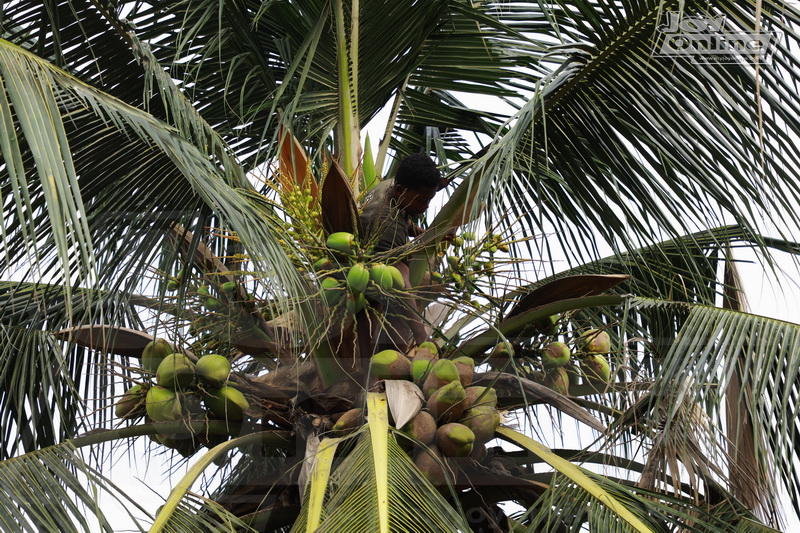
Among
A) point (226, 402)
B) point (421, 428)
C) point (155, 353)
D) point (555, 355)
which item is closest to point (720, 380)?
point (555, 355)

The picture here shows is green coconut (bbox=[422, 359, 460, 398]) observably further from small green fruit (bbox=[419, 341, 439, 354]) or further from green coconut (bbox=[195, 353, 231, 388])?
green coconut (bbox=[195, 353, 231, 388])

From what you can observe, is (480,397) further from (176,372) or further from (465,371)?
(176,372)

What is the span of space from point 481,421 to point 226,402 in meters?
0.81

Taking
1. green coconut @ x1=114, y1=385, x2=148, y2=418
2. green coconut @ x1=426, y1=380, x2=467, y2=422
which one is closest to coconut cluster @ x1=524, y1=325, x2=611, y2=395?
green coconut @ x1=426, y1=380, x2=467, y2=422

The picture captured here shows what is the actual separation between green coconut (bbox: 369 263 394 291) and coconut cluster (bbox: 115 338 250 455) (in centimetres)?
54

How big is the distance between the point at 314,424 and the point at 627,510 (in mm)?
1007

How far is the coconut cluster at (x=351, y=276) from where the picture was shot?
2.77 metres

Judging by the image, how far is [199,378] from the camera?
2.83 metres

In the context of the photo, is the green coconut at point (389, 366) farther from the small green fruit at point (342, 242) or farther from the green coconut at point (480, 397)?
the small green fruit at point (342, 242)

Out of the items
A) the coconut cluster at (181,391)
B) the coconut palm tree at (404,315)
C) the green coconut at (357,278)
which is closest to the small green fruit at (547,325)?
the coconut palm tree at (404,315)

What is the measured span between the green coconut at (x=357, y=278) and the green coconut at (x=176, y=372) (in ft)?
1.87

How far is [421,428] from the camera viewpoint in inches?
105

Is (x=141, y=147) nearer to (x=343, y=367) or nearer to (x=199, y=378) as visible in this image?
(x=199, y=378)

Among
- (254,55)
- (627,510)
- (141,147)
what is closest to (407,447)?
(627,510)
